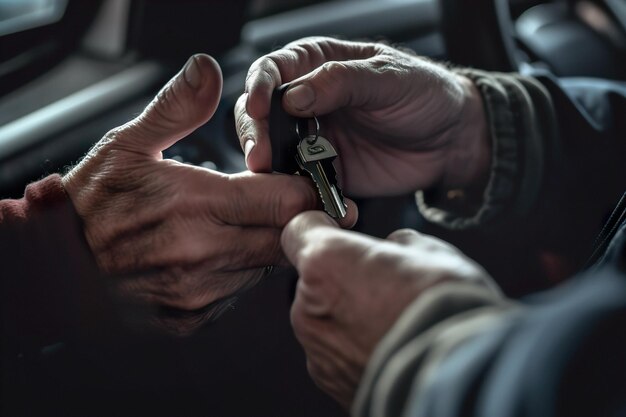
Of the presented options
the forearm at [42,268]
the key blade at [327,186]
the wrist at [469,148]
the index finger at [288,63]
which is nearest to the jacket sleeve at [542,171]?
the wrist at [469,148]

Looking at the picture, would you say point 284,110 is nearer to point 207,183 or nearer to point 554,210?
point 207,183

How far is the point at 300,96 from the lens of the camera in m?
0.62

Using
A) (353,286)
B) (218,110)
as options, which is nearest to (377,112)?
(218,110)

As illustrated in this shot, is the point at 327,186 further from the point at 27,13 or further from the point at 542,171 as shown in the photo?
the point at 27,13

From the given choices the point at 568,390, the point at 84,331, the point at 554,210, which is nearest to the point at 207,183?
the point at 84,331

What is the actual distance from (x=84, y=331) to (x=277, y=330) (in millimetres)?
237

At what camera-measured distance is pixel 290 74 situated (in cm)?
71

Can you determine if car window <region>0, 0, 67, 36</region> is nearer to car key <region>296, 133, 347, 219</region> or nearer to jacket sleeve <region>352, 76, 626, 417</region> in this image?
car key <region>296, 133, 347, 219</region>

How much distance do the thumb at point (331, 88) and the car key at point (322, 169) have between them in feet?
0.10

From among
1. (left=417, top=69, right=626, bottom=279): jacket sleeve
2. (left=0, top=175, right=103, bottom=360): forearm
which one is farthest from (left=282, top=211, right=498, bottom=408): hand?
(left=417, top=69, right=626, bottom=279): jacket sleeve

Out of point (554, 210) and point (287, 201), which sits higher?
point (287, 201)

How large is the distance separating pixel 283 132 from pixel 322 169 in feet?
0.18

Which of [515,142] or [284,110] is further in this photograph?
[515,142]

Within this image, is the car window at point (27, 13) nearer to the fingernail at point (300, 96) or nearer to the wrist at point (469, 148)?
the fingernail at point (300, 96)
